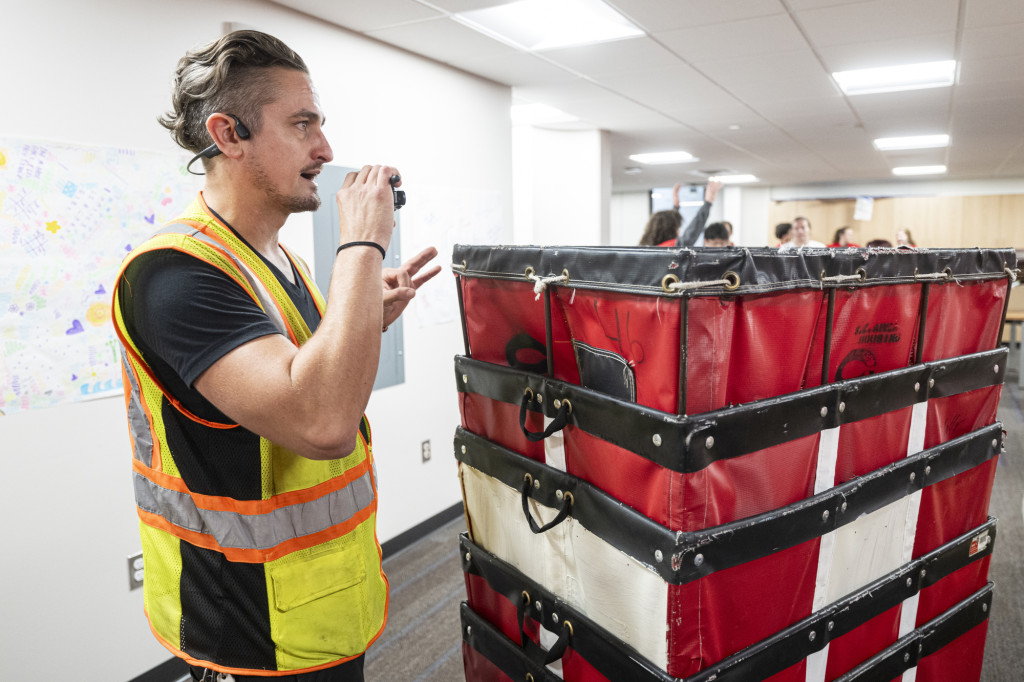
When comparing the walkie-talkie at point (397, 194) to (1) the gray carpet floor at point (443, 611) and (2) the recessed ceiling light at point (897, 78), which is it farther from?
(2) the recessed ceiling light at point (897, 78)

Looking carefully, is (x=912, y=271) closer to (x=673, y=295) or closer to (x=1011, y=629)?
(x=673, y=295)

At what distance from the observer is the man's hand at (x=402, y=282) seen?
1.37m

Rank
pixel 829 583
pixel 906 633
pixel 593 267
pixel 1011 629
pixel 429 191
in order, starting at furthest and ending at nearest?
pixel 429 191
pixel 1011 629
pixel 906 633
pixel 829 583
pixel 593 267

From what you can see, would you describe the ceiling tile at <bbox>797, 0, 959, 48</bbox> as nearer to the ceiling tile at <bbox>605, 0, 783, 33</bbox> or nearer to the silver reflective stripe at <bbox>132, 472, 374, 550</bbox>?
the ceiling tile at <bbox>605, 0, 783, 33</bbox>

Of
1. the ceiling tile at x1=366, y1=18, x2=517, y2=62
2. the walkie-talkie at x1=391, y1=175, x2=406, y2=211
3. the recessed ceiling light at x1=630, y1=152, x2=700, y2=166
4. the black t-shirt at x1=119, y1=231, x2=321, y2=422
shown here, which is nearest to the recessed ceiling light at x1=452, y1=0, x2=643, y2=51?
the ceiling tile at x1=366, y1=18, x2=517, y2=62

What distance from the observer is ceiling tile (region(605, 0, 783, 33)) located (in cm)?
→ 264

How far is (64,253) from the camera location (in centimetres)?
200

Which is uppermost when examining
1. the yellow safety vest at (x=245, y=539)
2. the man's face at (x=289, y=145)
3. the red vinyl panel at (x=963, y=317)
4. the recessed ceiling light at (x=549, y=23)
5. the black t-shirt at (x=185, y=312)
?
the recessed ceiling light at (x=549, y=23)

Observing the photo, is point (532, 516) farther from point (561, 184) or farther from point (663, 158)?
point (663, 158)

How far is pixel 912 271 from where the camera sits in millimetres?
1201

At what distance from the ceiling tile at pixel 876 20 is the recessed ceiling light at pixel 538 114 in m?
2.06

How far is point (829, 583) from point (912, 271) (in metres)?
0.57

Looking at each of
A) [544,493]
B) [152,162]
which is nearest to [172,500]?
[544,493]

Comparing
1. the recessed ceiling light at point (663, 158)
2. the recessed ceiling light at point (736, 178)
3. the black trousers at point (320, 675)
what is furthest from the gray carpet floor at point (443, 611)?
the recessed ceiling light at point (736, 178)
